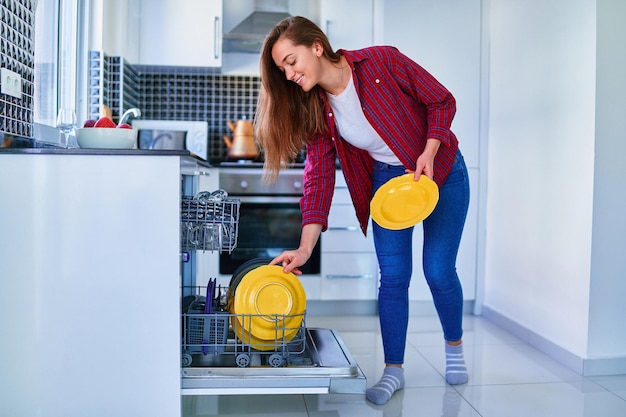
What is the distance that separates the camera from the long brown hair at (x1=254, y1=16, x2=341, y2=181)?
6.00 feet

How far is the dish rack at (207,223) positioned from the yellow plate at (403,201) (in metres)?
0.43

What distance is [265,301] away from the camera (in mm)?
1844

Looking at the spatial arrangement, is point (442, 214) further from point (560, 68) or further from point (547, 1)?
point (547, 1)

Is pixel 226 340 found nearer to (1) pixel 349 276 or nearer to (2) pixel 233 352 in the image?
(2) pixel 233 352

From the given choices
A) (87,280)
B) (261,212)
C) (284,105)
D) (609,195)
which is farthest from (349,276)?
(87,280)

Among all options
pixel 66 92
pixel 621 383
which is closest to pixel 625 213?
pixel 621 383

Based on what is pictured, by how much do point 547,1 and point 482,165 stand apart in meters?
1.02

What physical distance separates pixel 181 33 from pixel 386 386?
8.21 ft

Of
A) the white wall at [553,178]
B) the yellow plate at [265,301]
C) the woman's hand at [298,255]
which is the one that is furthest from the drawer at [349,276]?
the yellow plate at [265,301]

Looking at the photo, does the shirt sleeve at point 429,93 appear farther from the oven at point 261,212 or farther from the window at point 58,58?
the oven at point 261,212

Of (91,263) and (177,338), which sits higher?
(91,263)

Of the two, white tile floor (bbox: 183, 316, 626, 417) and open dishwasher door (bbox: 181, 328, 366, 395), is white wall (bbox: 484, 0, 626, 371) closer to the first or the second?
white tile floor (bbox: 183, 316, 626, 417)

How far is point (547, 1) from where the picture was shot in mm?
2869

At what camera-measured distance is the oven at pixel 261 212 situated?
3641 mm
